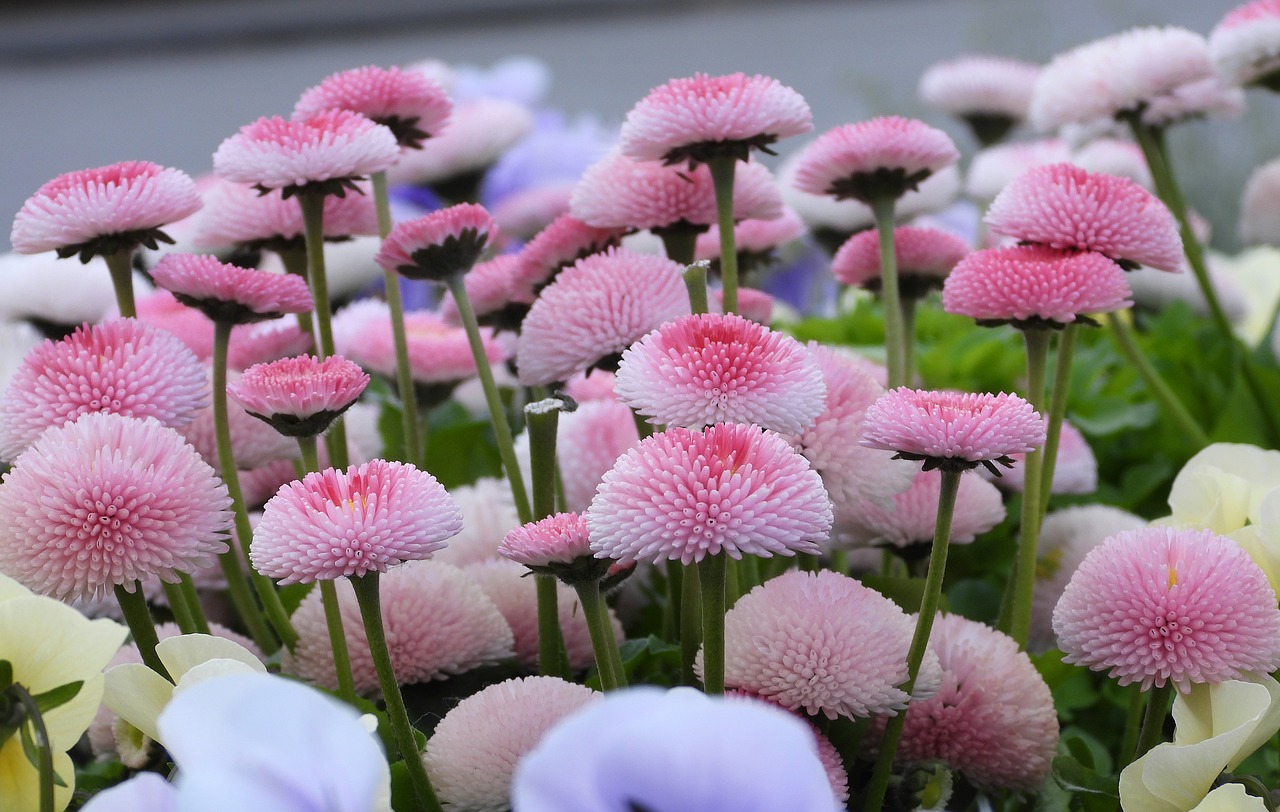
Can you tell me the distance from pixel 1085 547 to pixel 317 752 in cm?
32

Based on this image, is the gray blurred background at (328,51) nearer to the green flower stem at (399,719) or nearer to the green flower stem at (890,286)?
the green flower stem at (890,286)

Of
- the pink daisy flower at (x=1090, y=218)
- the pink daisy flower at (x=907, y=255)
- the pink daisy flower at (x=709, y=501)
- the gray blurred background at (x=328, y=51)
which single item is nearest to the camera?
the pink daisy flower at (x=709, y=501)

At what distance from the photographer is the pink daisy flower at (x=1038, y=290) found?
11.8 inches

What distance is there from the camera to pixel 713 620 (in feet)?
0.82

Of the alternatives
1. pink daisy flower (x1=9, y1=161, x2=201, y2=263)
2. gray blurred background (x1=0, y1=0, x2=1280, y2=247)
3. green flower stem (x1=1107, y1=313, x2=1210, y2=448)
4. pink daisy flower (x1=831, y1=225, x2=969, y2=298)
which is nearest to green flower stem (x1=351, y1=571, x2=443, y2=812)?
pink daisy flower (x1=9, y1=161, x2=201, y2=263)

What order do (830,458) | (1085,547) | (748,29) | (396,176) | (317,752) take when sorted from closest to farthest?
1. (317,752)
2. (830,458)
3. (1085,547)
4. (396,176)
5. (748,29)

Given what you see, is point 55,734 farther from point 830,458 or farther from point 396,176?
point 396,176

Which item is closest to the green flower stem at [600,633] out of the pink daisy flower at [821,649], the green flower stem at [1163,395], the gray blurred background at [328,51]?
the pink daisy flower at [821,649]

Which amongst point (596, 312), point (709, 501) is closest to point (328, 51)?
point (596, 312)

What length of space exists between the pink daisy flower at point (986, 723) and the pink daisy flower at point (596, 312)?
0.12m

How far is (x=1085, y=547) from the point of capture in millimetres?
425

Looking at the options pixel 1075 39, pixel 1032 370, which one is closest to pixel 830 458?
pixel 1032 370

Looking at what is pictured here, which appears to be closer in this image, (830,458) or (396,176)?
(830,458)

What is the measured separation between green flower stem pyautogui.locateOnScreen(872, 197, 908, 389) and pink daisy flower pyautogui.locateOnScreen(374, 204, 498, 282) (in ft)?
0.41
